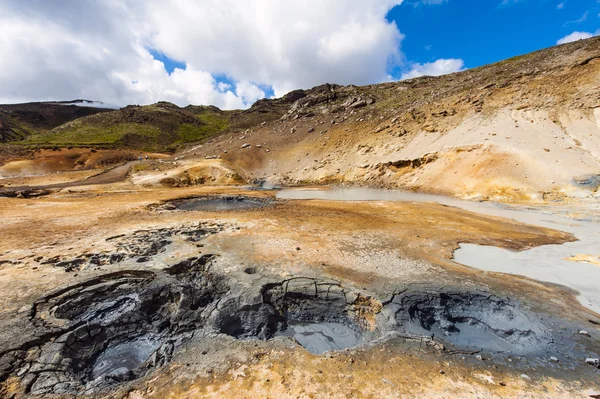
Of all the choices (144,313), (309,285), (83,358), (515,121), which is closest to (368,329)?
(309,285)

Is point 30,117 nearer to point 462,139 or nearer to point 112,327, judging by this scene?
point 112,327

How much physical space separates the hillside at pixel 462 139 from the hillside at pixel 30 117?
61654mm

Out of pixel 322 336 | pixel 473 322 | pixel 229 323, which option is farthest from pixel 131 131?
pixel 473 322

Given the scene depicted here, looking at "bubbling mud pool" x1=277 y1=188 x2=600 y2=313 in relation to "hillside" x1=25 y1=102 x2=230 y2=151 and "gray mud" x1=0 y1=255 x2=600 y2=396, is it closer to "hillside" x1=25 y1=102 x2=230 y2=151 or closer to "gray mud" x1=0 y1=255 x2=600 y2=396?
"gray mud" x1=0 y1=255 x2=600 y2=396

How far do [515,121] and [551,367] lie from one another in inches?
1066

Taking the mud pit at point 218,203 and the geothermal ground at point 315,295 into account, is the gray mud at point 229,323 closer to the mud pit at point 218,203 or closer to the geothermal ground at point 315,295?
the geothermal ground at point 315,295

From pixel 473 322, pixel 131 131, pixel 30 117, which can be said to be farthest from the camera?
pixel 30 117

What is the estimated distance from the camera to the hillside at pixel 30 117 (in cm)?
6919

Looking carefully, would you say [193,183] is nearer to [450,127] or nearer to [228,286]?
[228,286]

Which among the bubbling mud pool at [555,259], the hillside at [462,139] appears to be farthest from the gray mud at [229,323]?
the hillside at [462,139]

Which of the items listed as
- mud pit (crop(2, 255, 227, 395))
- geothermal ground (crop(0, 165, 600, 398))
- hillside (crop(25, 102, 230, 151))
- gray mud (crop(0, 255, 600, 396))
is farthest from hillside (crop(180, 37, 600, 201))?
hillside (crop(25, 102, 230, 151))

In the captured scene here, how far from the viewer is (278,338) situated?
5168 mm

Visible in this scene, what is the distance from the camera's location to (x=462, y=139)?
83.7 feet

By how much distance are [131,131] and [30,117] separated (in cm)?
5087
